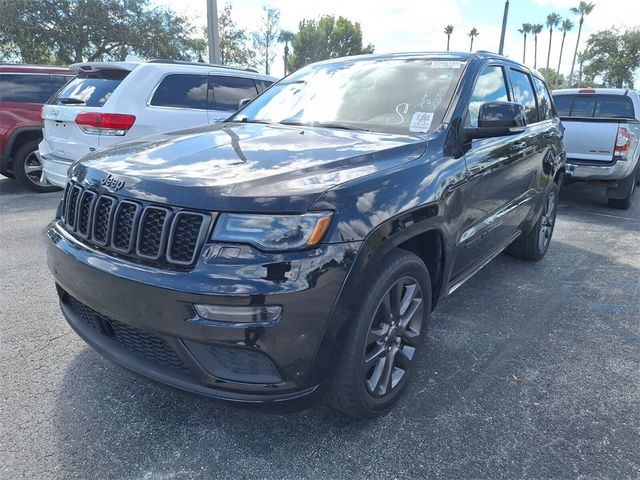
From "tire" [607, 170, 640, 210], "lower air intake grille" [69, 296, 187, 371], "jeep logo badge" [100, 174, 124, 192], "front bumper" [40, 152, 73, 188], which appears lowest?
"tire" [607, 170, 640, 210]

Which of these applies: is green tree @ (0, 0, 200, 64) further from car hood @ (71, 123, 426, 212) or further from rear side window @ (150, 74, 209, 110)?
car hood @ (71, 123, 426, 212)

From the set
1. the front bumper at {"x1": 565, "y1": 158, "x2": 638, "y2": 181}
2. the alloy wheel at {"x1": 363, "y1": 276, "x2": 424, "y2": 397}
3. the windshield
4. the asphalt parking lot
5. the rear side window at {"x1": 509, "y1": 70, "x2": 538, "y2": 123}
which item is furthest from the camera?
the front bumper at {"x1": 565, "y1": 158, "x2": 638, "y2": 181}

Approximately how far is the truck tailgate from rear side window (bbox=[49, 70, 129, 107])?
259 inches

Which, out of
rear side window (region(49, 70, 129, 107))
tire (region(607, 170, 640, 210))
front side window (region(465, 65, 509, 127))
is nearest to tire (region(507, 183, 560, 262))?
front side window (region(465, 65, 509, 127))

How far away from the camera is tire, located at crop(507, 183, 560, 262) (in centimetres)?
459

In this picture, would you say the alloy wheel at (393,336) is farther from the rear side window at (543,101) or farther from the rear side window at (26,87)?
the rear side window at (26,87)

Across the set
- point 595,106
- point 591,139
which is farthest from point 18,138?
point 595,106

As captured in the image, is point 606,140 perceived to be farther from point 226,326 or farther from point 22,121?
point 22,121

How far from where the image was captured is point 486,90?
324cm

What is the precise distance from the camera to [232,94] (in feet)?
22.2

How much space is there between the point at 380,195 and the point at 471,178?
3.35ft

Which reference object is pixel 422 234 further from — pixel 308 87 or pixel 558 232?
pixel 558 232

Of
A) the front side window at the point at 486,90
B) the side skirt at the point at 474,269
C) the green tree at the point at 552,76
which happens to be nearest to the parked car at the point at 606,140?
the side skirt at the point at 474,269

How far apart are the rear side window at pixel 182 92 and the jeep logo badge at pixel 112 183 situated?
13.5 feet
